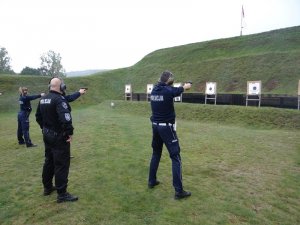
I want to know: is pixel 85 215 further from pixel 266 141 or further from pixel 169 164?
pixel 266 141

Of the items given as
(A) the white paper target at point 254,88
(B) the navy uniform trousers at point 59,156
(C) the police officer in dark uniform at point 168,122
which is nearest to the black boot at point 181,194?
(C) the police officer in dark uniform at point 168,122

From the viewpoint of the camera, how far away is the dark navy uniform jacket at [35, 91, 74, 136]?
5219 mm

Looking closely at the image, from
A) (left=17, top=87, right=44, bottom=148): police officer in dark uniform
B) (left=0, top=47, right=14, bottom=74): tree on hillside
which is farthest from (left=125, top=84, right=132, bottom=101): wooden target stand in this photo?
(left=0, top=47, right=14, bottom=74): tree on hillside

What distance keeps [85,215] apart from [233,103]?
56.3 feet

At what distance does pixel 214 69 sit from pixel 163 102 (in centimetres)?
2490

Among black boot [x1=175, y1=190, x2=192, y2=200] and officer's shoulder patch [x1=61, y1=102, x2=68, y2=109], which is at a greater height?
officer's shoulder patch [x1=61, y1=102, x2=68, y2=109]

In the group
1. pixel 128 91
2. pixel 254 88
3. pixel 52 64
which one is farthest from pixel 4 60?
pixel 254 88

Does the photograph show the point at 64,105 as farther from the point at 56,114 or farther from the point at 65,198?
the point at 65,198

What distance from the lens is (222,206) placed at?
17.2 ft

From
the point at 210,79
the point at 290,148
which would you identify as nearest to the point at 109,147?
the point at 290,148

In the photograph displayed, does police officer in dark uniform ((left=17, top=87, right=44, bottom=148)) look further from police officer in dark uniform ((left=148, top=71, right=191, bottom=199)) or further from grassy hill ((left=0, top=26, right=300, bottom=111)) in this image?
grassy hill ((left=0, top=26, right=300, bottom=111))

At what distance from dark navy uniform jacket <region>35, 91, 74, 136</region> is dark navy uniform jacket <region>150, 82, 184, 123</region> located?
165cm

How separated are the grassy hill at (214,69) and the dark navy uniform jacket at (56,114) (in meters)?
20.1

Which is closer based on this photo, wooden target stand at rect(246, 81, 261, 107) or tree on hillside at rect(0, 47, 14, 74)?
wooden target stand at rect(246, 81, 261, 107)
